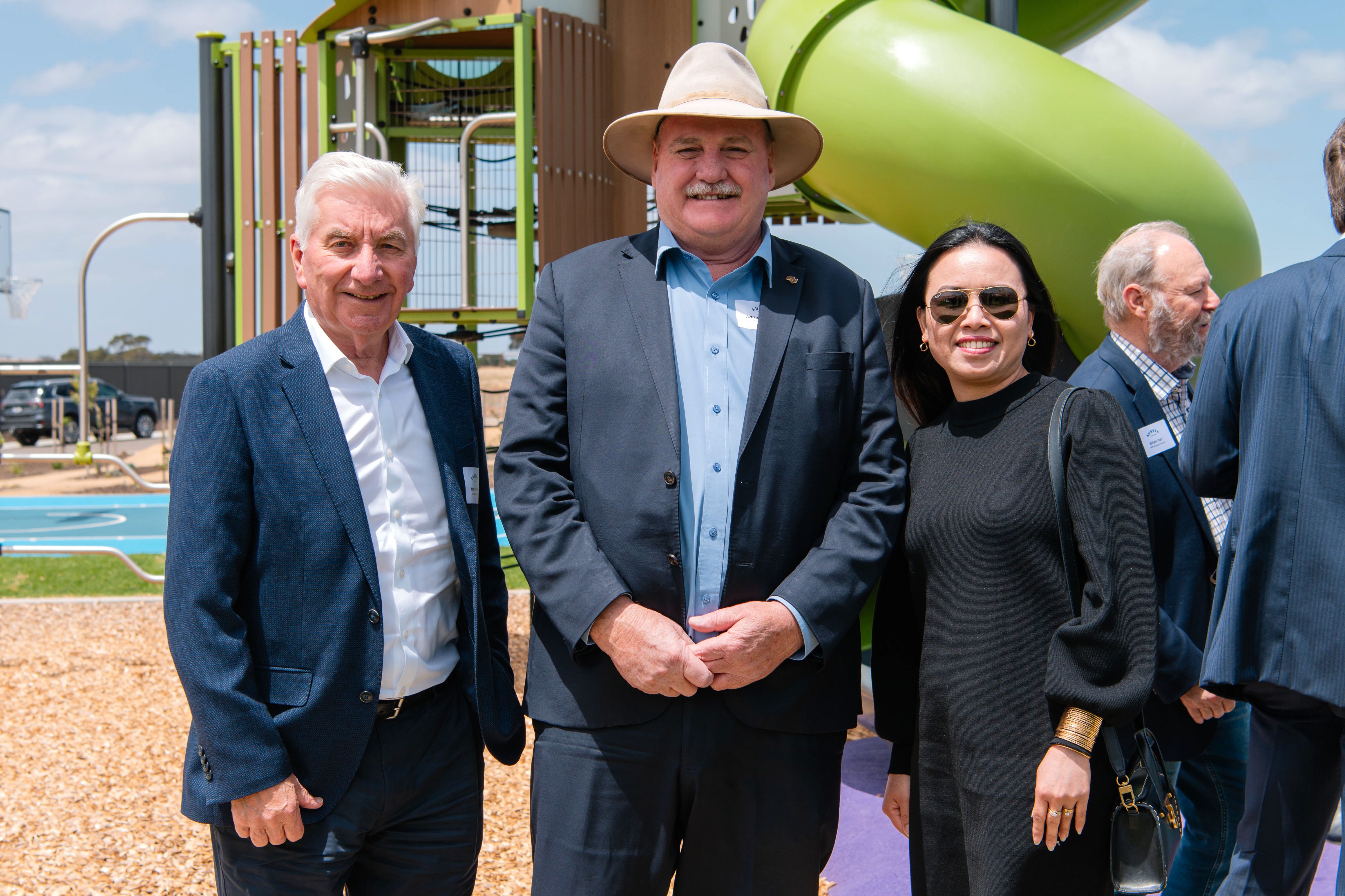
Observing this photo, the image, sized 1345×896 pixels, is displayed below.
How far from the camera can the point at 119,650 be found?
7641mm

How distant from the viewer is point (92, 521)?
1798 centimetres

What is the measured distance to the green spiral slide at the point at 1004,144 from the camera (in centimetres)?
386

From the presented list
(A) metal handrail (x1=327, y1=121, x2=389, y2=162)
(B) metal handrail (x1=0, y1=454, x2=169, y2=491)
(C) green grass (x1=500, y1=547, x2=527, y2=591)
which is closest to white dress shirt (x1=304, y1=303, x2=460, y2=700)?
(A) metal handrail (x1=327, y1=121, x2=389, y2=162)

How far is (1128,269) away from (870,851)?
7.84 feet

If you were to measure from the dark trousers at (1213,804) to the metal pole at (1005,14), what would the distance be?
3.01m

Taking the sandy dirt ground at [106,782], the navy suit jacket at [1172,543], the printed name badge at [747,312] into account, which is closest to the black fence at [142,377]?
the sandy dirt ground at [106,782]

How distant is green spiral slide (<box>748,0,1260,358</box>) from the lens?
3863mm

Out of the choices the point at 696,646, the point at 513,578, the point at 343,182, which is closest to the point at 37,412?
the point at 513,578

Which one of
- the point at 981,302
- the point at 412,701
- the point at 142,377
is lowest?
the point at 412,701

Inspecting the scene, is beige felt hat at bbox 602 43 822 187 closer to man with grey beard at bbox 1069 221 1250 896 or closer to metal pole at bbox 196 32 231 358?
man with grey beard at bbox 1069 221 1250 896

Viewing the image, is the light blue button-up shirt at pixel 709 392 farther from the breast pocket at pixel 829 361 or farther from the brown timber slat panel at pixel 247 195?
the brown timber slat panel at pixel 247 195

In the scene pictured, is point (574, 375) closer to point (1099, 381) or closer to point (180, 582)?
point (180, 582)

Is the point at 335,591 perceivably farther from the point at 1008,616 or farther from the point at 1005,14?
the point at 1005,14

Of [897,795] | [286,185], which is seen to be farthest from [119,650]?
[897,795]
